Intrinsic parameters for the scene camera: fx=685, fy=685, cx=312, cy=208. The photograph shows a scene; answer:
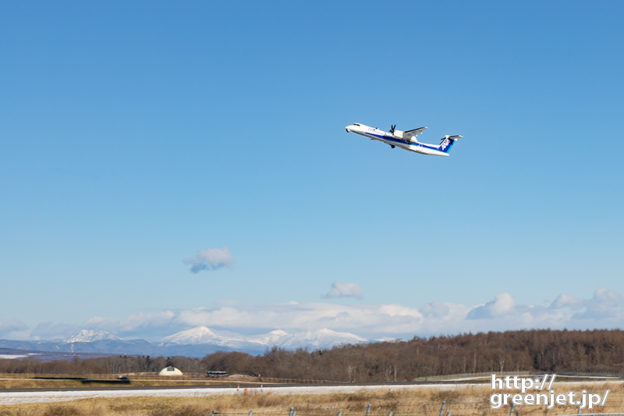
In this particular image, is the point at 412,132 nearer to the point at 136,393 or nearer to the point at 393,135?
the point at 393,135

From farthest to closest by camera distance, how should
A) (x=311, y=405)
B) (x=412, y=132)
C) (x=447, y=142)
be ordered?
(x=447, y=142), (x=412, y=132), (x=311, y=405)

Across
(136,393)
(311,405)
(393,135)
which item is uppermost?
(393,135)

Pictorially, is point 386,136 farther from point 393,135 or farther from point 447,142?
point 447,142

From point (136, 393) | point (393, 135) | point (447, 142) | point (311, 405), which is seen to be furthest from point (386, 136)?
point (136, 393)

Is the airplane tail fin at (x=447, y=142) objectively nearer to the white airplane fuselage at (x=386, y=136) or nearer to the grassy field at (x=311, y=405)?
the white airplane fuselage at (x=386, y=136)

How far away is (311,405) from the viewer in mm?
58938

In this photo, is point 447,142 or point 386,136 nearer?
point 386,136

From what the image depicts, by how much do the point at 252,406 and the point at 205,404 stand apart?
384cm

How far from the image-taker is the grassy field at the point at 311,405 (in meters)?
50.0

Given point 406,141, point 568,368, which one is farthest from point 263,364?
point 406,141

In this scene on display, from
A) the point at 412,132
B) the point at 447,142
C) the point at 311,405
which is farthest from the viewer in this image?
the point at 447,142

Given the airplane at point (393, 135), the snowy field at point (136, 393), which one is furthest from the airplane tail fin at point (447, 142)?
the snowy field at point (136, 393)

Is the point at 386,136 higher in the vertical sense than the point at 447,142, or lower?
lower

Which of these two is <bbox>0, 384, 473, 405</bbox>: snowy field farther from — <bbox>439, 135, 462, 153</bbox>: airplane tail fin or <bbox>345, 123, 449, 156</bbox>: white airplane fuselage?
<bbox>439, 135, 462, 153</bbox>: airplane tail fin
